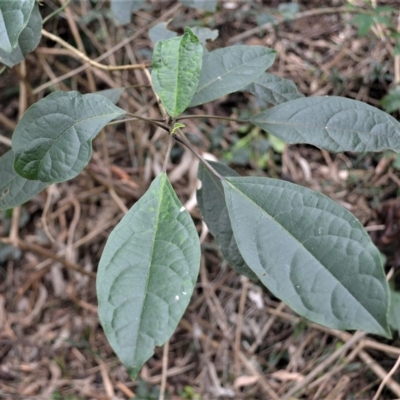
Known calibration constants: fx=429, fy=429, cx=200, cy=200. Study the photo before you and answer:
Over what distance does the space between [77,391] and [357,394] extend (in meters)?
1.27

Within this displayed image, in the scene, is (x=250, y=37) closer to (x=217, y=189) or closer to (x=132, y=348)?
(x=217, y=189)

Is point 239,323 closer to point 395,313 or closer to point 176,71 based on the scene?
point 395,313

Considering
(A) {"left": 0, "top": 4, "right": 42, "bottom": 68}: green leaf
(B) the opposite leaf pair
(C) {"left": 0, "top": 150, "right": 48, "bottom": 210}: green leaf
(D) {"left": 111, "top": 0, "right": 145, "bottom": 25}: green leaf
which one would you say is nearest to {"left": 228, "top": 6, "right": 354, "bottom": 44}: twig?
(D) {"left": 111, "top": 0, "right": 145, "bottom": 25}: green leaf

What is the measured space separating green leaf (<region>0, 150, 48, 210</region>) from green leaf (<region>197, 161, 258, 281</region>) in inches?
15.5

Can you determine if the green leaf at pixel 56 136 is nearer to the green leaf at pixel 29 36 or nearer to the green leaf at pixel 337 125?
the green leaf at pixel 29 36

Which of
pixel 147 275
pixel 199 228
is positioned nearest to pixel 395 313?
pixel 199 228

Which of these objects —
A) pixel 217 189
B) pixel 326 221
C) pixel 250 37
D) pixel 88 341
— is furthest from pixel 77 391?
pixel 250 37

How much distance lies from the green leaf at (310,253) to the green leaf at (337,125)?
0.62ft

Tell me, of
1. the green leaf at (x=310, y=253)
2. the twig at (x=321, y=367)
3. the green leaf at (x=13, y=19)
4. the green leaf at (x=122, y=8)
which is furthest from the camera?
the twig at (x=321, y=367)

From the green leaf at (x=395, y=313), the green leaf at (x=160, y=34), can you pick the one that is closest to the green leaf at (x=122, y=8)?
the green leaf at (x=160, y=34)

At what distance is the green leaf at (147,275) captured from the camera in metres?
0.67

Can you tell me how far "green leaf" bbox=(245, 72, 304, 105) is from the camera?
119 cm

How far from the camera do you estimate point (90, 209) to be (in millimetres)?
2406

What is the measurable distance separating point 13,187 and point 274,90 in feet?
2.42
